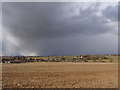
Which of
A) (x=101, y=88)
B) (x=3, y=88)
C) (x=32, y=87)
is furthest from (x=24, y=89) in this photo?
(x=101, y=88)

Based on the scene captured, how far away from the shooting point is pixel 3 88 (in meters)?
11.4

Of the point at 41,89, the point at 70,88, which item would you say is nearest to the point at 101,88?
the point at 70,88

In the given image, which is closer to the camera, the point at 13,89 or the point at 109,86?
the point at 13,89

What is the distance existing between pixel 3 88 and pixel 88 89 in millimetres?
6038

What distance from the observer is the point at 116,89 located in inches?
447

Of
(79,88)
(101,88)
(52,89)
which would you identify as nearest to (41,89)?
(52,89)

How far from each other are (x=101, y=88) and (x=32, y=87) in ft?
16.5

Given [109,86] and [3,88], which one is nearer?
[3,88]

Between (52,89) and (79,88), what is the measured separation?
6.36 feet

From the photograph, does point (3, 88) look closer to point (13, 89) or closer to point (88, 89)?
point (13, 89)

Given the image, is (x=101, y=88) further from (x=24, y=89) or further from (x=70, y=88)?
(x=24, y=89)

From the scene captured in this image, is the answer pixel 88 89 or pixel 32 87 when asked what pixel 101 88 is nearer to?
pixel 88 89

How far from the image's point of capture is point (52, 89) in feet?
36.9

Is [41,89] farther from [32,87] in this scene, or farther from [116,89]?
[116,89]
